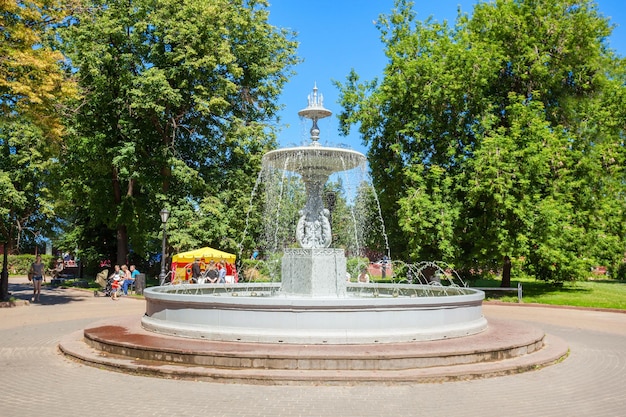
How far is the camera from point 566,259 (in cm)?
2506

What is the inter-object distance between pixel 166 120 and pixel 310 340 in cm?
2237

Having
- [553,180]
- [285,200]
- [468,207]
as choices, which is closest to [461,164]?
[468,207]

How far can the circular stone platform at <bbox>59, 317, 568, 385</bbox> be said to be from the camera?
8.06 meters

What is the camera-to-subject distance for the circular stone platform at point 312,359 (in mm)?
8062

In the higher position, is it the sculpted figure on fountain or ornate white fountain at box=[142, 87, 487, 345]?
the sculpted figure on fountain

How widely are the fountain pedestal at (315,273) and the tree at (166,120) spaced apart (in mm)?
14793

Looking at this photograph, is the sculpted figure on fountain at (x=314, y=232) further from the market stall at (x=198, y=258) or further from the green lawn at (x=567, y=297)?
the green lawn at (x=567, y=297)

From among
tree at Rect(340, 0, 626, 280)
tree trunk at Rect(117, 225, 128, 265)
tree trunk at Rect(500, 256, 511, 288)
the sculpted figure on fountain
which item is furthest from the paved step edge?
tree trunk at Rect(117, 225, 128, 265)

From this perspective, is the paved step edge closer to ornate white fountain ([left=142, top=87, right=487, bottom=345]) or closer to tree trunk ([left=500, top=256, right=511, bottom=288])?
ornate white fountain ([left=142, top=87, right=487, bottom=345])

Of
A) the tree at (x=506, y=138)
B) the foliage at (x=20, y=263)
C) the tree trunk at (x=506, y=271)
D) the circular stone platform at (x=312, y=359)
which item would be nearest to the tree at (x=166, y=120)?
the tree at (x=506, y=138)

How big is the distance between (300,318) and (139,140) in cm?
2218

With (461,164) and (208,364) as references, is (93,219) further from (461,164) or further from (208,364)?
(208,364)

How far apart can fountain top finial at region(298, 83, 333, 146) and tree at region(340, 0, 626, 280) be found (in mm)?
12689

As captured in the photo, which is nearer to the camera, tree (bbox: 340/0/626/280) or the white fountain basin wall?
the white fountain basin wall
